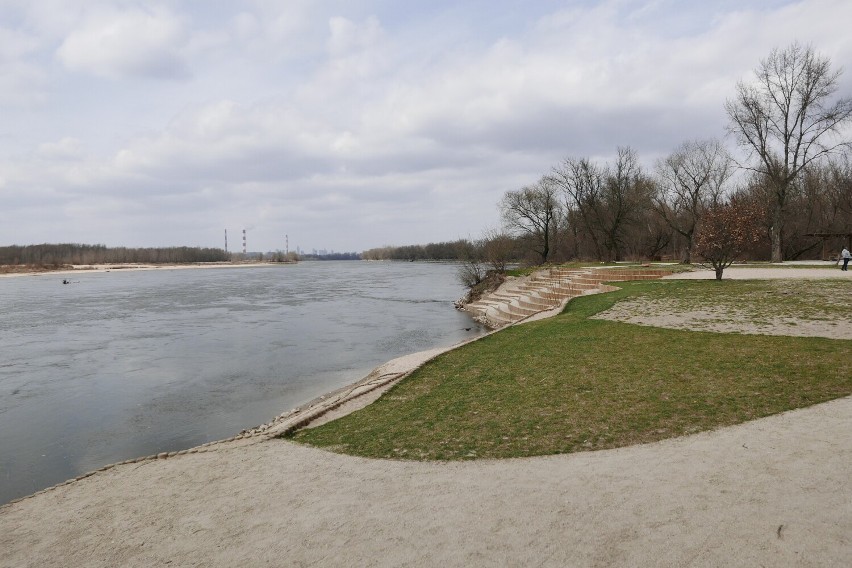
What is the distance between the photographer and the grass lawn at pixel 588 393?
7082mm

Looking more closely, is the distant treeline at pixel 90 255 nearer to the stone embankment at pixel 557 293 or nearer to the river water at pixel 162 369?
the river water at pixel 162 369

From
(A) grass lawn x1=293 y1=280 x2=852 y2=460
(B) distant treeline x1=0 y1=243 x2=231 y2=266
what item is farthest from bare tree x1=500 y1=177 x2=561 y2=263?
(B) distant treeline x1=0 y1=243 x2=231 y2=266

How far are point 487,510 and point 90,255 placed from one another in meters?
175

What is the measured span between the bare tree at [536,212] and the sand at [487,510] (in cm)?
4822

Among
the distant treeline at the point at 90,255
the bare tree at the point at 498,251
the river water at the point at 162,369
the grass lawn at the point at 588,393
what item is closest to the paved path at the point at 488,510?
the grass lawn at the point at 588,393

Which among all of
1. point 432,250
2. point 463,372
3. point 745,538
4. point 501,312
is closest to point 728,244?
point 501,312

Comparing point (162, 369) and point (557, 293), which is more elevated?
point (557, 293)

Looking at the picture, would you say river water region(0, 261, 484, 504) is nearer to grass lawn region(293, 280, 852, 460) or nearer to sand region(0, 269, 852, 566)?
sand region(0, 269, 852, 566)

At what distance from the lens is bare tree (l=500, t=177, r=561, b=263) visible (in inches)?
2132

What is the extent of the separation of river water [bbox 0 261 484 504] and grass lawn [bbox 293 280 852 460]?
13.1 feet

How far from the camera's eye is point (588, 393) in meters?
8.80

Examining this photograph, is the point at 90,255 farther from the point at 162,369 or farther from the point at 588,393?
the point at 588,393

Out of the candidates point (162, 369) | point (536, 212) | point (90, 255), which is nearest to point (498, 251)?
point (536, 212)

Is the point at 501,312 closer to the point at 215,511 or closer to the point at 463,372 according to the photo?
the point at 463,372
